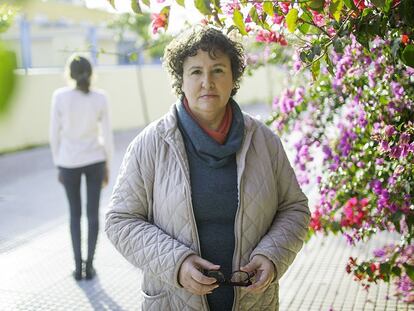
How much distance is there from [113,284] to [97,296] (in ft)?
0.90

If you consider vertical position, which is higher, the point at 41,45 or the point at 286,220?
the point at 41,45

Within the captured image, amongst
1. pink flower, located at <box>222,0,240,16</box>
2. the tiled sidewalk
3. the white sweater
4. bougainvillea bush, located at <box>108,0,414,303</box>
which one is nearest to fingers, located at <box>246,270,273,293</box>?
bougainvillea bush, located at <box>108,0,414,303</box>

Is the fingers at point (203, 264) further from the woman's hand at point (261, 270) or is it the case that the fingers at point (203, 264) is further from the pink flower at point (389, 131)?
the pink flower at point (389, 131)

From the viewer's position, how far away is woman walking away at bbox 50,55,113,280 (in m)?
4.95

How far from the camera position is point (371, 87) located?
3164mm

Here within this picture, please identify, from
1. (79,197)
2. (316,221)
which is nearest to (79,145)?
(79,197)

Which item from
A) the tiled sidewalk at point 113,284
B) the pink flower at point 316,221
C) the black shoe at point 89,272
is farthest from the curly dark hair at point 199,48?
the black shoe at point 89,272

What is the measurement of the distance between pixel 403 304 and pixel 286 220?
2320 millimetres

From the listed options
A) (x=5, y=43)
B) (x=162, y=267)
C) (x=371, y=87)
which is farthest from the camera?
(x=371, y=87)

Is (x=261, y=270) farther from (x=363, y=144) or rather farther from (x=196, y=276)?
(x=363, y=144)

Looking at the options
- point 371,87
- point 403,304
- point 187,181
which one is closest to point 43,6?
point 187,181

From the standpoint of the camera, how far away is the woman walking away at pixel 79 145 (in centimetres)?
495

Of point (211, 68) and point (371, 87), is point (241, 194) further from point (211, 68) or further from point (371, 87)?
point (371, 87)

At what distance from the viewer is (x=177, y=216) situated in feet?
7.04
